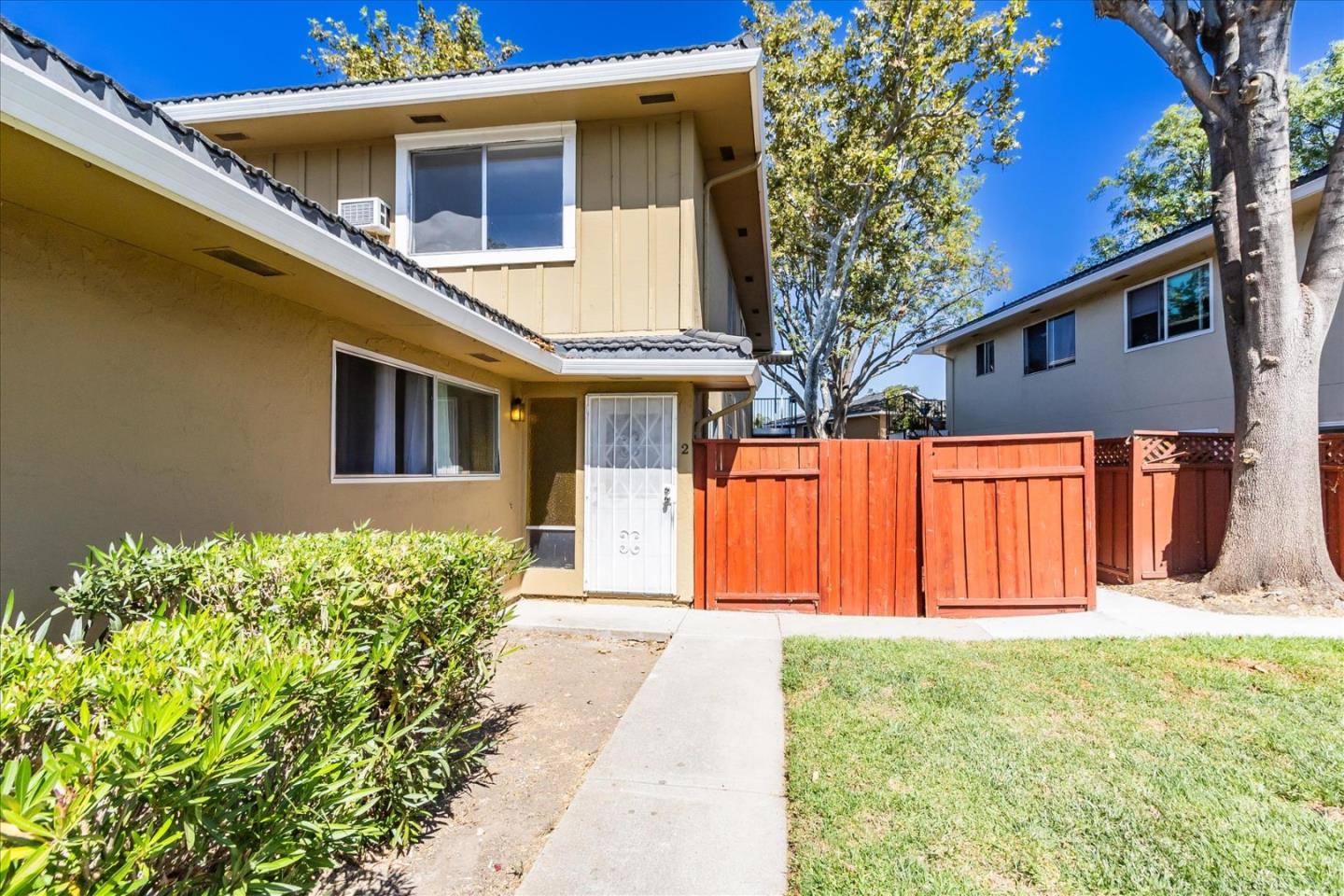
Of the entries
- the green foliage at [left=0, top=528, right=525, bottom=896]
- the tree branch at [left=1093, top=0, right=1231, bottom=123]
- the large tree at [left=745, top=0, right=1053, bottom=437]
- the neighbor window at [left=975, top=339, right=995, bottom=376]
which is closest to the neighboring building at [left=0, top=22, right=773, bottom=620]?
the green foliage at [left=0, top=528, right=525, bottom=896]

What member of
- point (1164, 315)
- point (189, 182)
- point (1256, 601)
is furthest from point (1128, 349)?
point (189, 182)

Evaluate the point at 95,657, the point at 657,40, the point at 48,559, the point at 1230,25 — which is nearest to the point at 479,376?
the point at 48,559

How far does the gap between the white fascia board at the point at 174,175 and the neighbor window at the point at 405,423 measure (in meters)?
1.10

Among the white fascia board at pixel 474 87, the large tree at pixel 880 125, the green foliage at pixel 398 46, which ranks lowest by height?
the white fascia board at pixel 474 87

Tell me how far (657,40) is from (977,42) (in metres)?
7.35

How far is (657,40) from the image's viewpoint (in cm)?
1445

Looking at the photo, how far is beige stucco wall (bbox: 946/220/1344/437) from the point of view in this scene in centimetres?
948

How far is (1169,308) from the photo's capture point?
34.6ft

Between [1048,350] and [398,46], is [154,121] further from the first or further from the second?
[398,46]

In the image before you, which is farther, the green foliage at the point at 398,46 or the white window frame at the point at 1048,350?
the green foliage at the point at 398,46

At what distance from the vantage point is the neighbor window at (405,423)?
4.38 meters

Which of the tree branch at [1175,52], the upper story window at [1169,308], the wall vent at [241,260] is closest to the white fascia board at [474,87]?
the wall vent at [241,260]

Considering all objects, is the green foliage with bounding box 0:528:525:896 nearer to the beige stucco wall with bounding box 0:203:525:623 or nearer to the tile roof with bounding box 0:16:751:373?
the beige stucco wall with bounding box 0:203:525:623

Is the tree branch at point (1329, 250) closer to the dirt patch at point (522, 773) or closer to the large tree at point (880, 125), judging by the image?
the large tree at point (880, 125)
